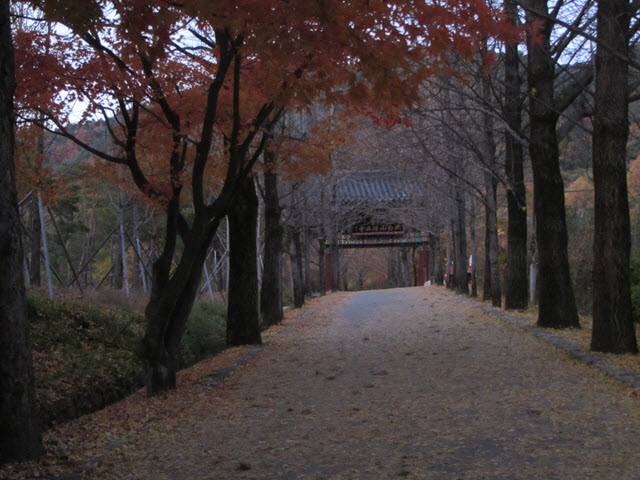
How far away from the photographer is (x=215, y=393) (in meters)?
8.24

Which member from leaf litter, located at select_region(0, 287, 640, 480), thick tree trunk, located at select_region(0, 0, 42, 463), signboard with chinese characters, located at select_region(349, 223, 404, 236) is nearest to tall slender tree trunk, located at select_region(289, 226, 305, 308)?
leaf litter, located at select_region(0, 287, 640, 480)

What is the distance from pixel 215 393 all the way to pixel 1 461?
3509 mm

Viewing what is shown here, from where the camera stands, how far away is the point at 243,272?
13.2 m

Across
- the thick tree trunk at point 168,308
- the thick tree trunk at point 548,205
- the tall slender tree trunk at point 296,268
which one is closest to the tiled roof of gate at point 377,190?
the tall slender tree trunk at point 296,268

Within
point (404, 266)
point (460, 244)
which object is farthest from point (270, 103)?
point (404, 266)

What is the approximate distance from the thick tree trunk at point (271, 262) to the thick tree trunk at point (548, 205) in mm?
6462

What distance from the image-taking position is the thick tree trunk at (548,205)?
42.4 feet

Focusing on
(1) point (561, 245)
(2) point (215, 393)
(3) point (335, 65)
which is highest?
(3) point (335, 65)

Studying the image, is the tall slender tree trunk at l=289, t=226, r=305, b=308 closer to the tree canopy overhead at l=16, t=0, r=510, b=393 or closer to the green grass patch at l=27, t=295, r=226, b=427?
the green grass patch at l=27, t=295, r=226, b=427

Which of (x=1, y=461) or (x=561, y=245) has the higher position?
(x=561, y=245)

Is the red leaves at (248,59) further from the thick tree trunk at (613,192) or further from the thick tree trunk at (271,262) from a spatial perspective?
the thick tree trunk at (271,262)

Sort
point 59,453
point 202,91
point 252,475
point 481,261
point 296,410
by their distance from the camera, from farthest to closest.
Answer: point 481,261
point 202,91
point 296,410
point 59,453
point 252,475

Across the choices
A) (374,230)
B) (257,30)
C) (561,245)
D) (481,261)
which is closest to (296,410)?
(257,30)

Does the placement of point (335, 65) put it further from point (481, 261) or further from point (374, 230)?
point (481, 261)
